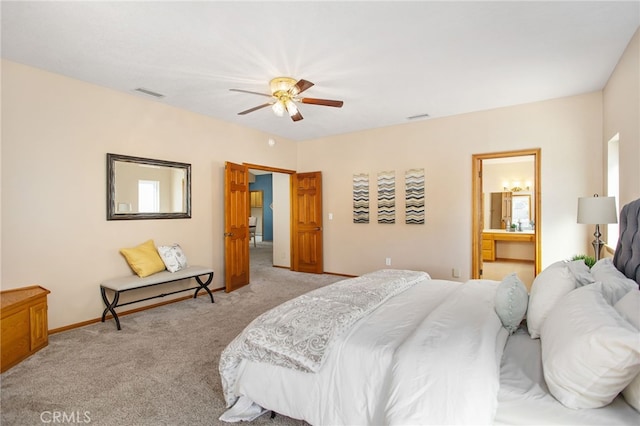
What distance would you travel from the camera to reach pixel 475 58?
309 cm

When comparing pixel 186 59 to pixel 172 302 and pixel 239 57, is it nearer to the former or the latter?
pixel 239 57

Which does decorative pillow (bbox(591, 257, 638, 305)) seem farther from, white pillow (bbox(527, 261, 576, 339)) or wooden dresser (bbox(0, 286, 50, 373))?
wooden dresser (bbox(0, 286, 50, 373))

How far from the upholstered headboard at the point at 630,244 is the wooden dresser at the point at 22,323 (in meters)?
4.33

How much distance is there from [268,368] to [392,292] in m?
1.13

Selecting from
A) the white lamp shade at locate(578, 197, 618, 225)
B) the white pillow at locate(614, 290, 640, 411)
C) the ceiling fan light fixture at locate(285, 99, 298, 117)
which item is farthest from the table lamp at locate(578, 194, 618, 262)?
the ceiling fan light fixture at locate(285, 99, 298, 117)

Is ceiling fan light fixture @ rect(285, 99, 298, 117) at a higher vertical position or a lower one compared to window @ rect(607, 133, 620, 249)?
higher

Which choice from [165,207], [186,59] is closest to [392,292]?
[186,59]

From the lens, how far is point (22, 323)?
2.80 meters

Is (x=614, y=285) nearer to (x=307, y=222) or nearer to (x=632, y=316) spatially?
(x=632, y=316)

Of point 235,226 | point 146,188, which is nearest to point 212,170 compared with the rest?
point 235,226

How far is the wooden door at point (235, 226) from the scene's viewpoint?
501 centimetres

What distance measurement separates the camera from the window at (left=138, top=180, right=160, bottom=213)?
4191 millimetres

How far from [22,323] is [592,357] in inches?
154

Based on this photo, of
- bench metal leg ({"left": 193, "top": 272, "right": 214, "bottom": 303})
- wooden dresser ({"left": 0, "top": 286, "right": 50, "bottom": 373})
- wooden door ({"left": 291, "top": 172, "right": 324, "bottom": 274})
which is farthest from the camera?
wooden door ({"left": 291, "top": 172, "right": 324, "bottom": 274})
